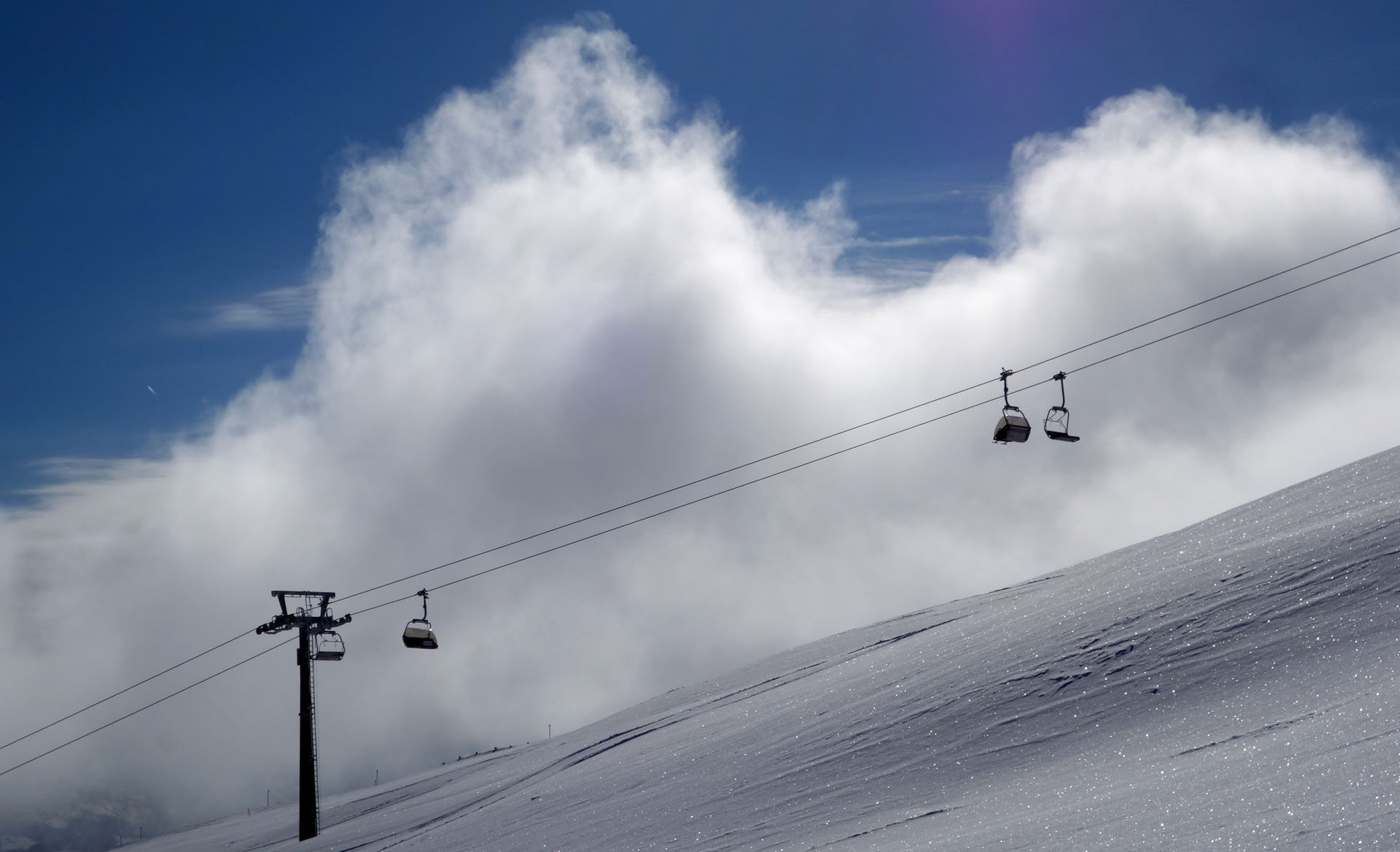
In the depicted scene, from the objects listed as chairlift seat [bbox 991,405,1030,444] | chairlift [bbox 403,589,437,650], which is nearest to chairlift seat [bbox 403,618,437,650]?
chairlift [bbox 403,589,437,650]

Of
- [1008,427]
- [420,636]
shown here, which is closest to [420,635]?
[420,636]

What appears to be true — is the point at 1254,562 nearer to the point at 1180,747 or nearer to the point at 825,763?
the point at 1180,747

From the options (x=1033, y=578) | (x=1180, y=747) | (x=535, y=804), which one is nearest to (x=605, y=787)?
(x=535, y=804)

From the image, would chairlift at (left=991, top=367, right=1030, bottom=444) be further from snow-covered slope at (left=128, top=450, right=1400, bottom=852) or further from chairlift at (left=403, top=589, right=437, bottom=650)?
chairlift at (left=403, top=589, right=437, bottom=650)

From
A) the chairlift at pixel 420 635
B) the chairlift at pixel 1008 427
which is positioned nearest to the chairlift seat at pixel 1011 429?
the chairlift at pixel 1008 427

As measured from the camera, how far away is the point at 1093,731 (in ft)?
35.7

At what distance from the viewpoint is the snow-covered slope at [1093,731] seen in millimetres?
8438

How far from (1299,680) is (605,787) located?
8903mm

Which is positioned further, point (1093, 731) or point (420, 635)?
point (420, 635)

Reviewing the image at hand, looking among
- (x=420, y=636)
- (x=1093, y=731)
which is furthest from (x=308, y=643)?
(x=1093, y=731)

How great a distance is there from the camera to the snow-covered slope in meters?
8.44

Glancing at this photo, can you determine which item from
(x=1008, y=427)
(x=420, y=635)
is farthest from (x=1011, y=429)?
(x=420, y=635)

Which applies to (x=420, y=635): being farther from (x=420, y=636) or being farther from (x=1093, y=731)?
(x=1093, y=731)

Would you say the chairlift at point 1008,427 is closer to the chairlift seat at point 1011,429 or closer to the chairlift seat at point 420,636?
the chairlift seat at point 1011,429
